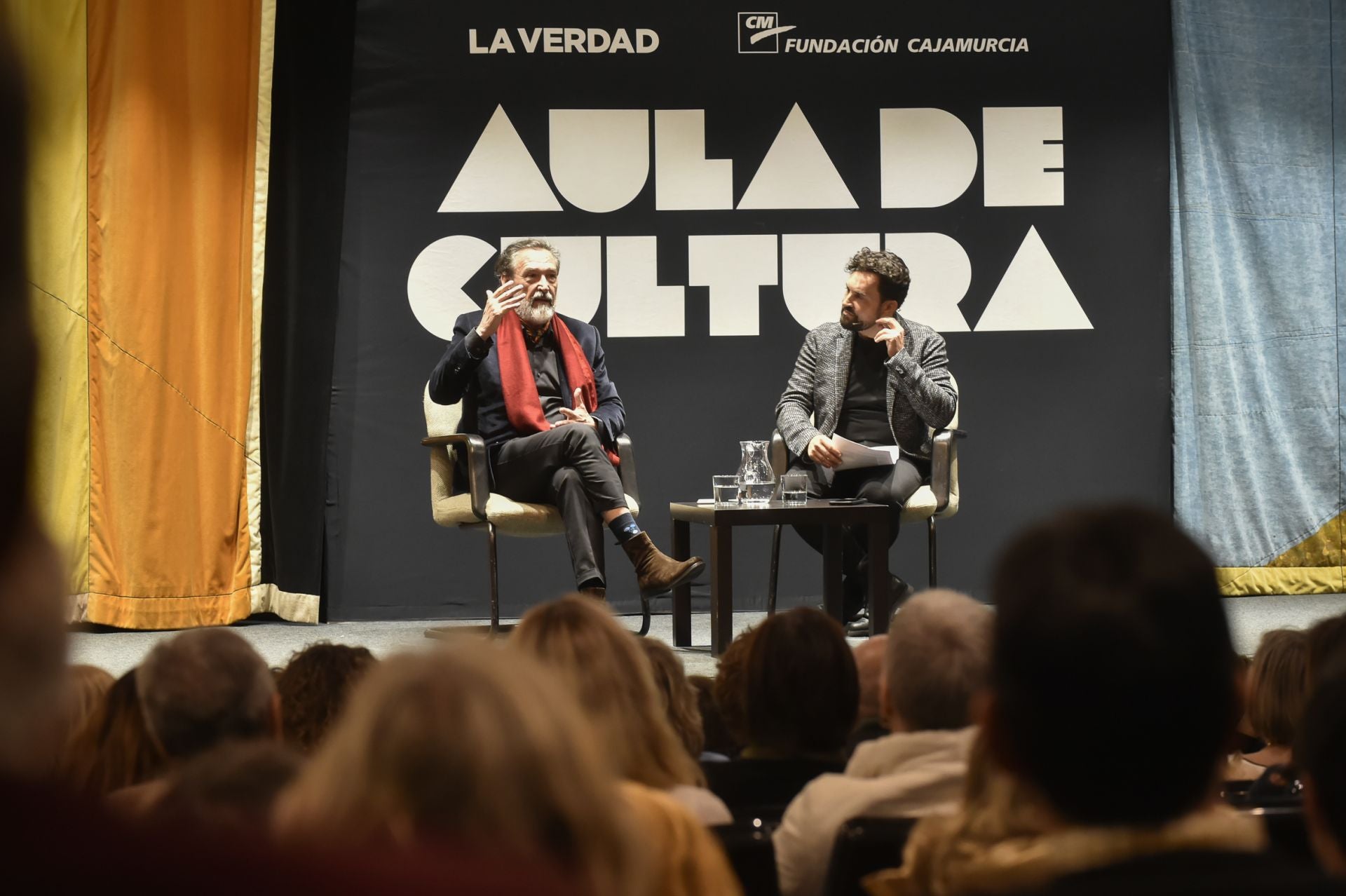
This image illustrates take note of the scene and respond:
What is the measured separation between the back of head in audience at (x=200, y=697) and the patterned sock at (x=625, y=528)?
9.34 ft

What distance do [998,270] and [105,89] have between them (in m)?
3.49

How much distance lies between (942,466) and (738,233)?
1450 mm

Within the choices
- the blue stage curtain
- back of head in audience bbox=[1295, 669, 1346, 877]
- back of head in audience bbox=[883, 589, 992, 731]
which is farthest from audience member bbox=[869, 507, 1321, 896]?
the blue stage curtain

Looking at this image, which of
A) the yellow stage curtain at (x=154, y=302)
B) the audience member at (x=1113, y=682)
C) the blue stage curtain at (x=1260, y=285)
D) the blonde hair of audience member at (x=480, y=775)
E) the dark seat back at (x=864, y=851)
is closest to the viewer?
the blonde hair of audience member at (x=480, y=775)

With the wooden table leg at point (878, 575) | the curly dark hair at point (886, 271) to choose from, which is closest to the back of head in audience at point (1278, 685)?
the wooden table leg at point (878, 575)

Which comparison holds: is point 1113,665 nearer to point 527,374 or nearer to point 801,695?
point 801,695

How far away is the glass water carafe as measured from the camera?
14.1ft

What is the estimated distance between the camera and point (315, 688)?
184 centimetres

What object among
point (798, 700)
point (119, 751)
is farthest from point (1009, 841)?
point (119, 751)

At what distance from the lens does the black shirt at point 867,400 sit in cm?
477

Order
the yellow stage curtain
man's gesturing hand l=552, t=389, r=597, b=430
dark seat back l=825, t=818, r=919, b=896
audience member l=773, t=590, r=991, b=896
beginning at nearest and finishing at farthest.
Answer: dark seat back l=825, t=818, r=919, b=896, audience member l=773, t=590, r=991, b=896, man's gesturing hand l=552, t=389, r=597, b=430, the yellow stage curtain

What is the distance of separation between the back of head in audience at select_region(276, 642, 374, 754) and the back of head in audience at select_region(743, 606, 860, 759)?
1.76 feet

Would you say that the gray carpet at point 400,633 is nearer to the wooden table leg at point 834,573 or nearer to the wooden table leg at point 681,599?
the wooden table leg at point 681,599

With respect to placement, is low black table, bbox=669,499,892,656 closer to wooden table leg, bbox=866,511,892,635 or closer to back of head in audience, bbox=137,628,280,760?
wooden table leg, bbox=866,511,892,635
